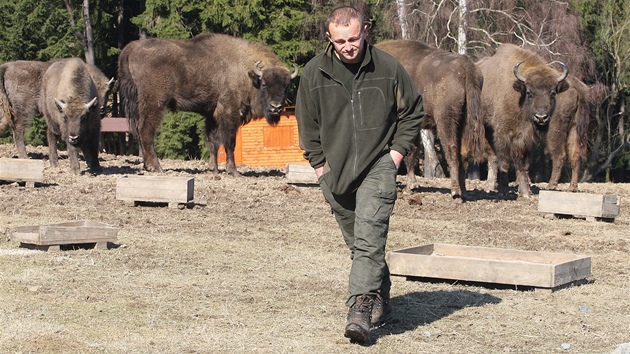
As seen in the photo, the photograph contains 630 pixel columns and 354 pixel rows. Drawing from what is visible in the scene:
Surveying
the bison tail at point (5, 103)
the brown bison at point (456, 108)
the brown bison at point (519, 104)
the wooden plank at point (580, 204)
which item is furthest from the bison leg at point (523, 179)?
the bison tail at point (5, 103)

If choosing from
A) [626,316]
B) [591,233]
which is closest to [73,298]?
[626,316]

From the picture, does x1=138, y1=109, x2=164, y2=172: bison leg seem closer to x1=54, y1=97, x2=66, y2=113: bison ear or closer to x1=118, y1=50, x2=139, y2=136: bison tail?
x1=118, y1=50, x2=139, y2=136: bison tail

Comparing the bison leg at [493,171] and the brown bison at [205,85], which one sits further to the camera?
the brown bison at [205,85]

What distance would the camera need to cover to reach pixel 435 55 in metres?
17.5

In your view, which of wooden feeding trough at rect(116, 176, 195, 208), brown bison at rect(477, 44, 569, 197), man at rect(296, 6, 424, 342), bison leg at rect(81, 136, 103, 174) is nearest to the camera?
man at rect(296, 6, 424, 342)

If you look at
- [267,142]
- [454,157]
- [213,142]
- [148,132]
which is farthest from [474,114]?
[267,142]

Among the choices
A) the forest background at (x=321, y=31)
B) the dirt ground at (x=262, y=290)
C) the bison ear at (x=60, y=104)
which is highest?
the forest background at (x=321, y=31)

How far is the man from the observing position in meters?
6.69

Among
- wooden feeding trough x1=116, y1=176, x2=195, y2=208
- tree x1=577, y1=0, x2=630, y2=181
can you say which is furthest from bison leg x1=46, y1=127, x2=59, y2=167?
tree x1=577, y1=0, x2=630, y2=181

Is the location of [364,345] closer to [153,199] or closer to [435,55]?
[153,199]

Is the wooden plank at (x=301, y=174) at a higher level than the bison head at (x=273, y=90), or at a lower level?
lower

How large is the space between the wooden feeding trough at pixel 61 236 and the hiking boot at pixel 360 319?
14.1 feet

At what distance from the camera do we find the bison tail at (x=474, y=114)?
16.5 m

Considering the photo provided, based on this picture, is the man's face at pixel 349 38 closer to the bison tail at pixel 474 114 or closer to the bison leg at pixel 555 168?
the bison tail at pixel 474 114
